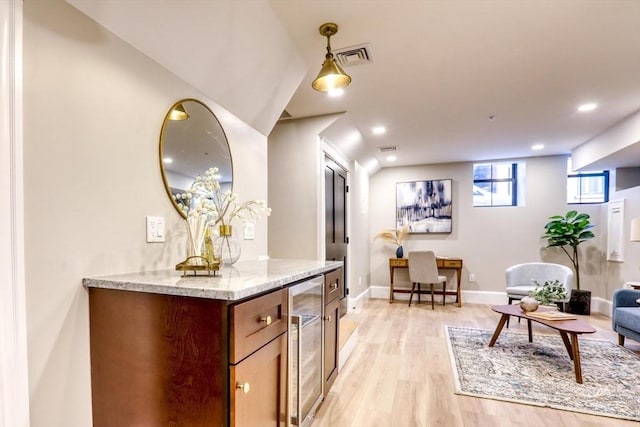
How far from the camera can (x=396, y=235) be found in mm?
5703

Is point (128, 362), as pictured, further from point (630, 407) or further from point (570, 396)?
point (630, 407)

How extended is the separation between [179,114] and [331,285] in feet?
4.42

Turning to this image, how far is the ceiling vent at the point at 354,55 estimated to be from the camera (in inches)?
84.1

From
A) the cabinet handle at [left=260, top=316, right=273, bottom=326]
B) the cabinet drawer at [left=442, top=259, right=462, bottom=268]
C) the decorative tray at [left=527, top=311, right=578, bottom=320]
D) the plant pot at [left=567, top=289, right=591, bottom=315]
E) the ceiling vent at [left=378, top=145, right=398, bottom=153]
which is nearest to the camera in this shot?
the cabinet handle at [left=260, top=316, right=273, bottom=326]

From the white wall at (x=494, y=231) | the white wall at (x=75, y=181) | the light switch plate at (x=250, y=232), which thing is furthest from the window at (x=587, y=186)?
the white wall at (x=75, y=181)

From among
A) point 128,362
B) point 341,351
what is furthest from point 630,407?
point 128,362

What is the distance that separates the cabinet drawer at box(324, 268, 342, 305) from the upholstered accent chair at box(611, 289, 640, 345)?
9.39 ft

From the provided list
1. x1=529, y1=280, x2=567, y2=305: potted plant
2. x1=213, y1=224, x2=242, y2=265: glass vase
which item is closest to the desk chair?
x1=529, y1=280, x2=567, y2=305: potted plant

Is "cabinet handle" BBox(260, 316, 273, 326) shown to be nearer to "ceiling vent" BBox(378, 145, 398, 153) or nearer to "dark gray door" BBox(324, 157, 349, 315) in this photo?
"dark gray door" BBox(324, 157, 349, 315)

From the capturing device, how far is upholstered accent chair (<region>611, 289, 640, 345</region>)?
2.89m

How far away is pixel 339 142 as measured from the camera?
385 centimetres

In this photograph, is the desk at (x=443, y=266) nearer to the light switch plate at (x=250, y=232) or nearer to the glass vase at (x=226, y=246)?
the light switch plate at (x=250, y=232)

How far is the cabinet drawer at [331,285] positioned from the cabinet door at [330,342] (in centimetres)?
4

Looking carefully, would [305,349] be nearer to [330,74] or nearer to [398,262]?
[330,74]
